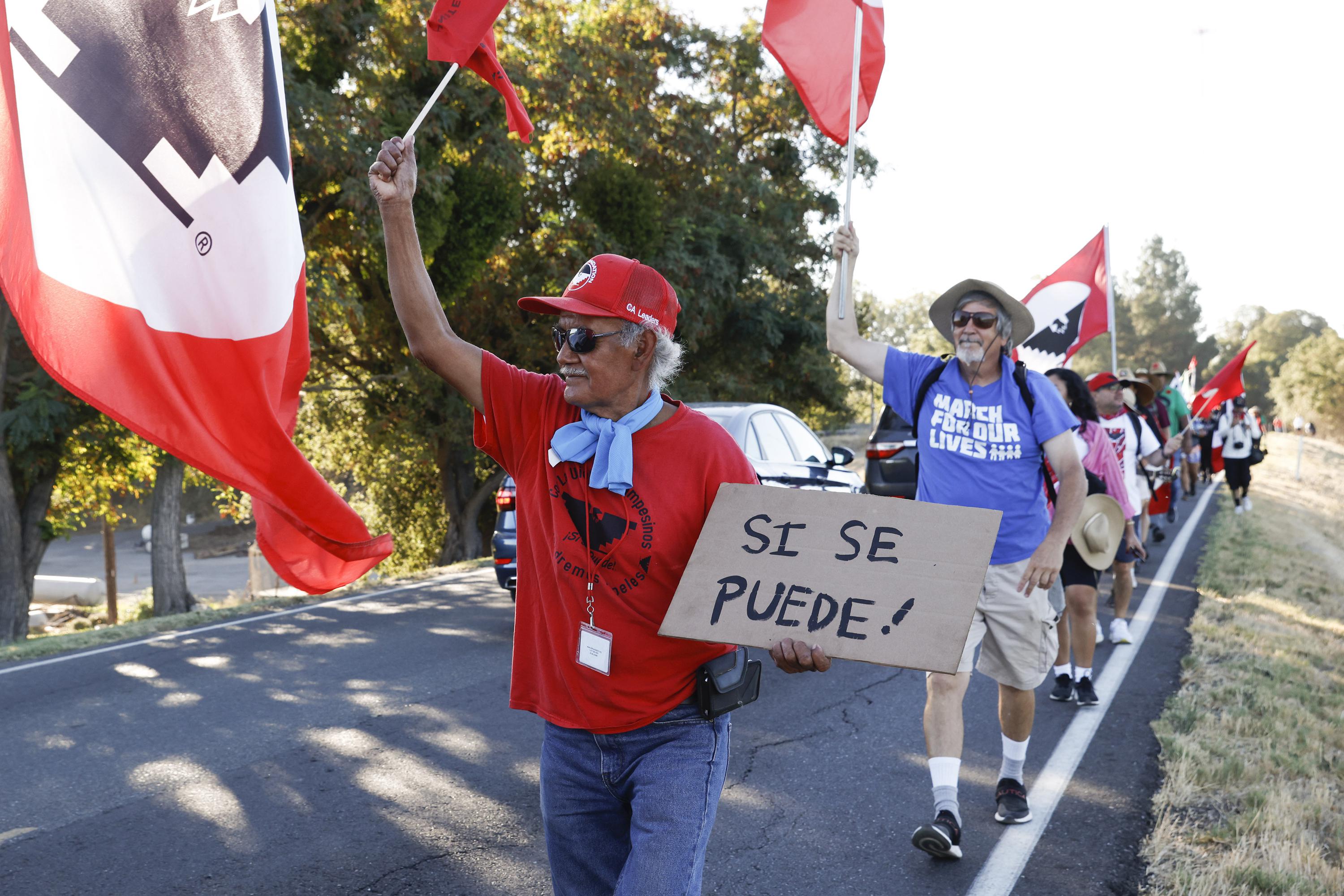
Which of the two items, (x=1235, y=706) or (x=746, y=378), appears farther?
(x=746, y=378)

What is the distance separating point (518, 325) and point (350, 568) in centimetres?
1850

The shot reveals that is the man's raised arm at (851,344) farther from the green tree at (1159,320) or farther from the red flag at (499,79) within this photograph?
the green tree at (1159,320)

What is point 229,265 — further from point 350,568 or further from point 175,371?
point 350,568

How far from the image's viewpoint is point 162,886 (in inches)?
148

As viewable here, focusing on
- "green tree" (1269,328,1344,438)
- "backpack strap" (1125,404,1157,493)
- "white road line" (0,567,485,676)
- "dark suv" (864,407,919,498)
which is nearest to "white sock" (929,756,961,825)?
"backpack strap" (1125,404,1157,493)

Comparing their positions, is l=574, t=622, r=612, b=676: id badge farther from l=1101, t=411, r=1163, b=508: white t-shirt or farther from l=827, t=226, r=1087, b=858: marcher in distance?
l=1101, t=411, r=1163, b=508: white t-shirt

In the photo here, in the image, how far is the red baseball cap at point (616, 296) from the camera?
2.40m

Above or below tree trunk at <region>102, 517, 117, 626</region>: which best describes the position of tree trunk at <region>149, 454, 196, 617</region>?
above

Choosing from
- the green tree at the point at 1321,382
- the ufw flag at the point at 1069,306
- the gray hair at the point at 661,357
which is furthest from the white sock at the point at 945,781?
the green tree at the point at 1321,382

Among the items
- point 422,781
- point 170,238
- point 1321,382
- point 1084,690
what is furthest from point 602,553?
point 1321,382

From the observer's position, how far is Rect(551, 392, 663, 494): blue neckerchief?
2355mm

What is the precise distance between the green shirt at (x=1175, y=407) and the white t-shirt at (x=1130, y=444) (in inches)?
261

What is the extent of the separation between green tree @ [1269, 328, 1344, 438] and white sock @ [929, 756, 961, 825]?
71.6 m

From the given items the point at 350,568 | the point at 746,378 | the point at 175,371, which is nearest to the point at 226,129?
the point at 175,371
